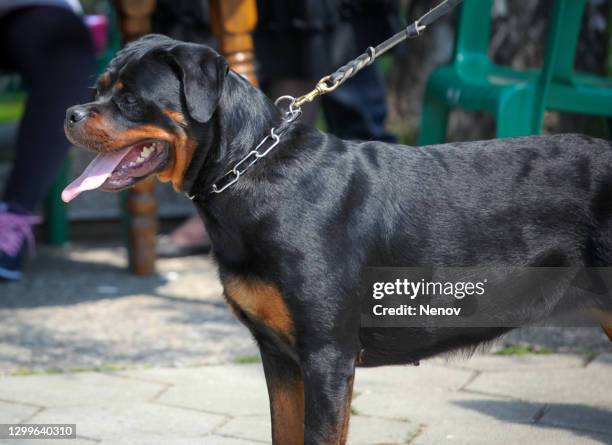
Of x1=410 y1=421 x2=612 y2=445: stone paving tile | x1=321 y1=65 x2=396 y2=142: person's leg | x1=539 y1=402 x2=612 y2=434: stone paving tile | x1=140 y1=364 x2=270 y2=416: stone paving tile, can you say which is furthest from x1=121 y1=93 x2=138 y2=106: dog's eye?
x1=321 y1=65 x2=396 y2=142: person's leg

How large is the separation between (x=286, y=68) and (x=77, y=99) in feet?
3.81

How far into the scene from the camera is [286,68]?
604 cm

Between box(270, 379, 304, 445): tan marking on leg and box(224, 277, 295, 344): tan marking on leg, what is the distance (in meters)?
0.35

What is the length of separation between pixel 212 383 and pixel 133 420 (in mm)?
481

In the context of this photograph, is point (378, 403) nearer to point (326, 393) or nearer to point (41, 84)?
point (326, 393)

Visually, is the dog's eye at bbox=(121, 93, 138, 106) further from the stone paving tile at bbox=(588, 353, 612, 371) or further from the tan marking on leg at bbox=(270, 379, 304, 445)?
the stone paving tile at bbox=(588, 353, 612, 371)

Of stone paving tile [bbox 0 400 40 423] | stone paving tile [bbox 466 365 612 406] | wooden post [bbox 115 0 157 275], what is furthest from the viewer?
wooden post [bbox 115 0 157 275]

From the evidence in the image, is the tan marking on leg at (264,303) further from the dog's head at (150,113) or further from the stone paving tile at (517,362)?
the stone paving tile at (517,362)

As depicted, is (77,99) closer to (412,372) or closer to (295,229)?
(412,372)

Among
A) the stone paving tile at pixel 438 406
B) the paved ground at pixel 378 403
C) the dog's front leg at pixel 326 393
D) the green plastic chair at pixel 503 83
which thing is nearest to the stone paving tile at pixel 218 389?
the paved ground at pixel 378 403

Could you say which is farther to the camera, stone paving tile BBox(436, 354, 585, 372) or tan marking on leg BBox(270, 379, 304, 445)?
stone paving tile BBox(436, 354, 585, 372)

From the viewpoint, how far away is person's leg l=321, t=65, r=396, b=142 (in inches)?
246

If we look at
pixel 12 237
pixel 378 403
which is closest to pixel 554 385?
pixel 378 403

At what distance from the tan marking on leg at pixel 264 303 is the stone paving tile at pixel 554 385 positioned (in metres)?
1.39
